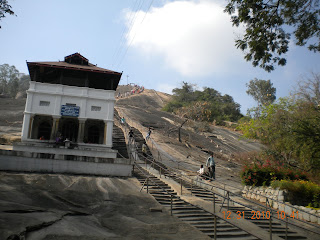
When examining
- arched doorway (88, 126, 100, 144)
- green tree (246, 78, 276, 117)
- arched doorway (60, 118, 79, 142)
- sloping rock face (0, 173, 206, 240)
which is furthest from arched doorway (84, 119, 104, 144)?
green tree (246, 78, 276, 117)

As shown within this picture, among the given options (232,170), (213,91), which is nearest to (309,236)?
(232,170)

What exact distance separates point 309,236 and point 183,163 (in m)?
12.2

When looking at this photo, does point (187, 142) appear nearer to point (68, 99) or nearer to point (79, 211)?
point (68, 99)

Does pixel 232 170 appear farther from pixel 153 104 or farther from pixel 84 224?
pixel 153 104

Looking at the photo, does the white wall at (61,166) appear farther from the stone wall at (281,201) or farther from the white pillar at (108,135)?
the stone wall at (281,201)

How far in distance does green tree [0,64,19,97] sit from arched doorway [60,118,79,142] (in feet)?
183

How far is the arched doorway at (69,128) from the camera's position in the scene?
22.8 m

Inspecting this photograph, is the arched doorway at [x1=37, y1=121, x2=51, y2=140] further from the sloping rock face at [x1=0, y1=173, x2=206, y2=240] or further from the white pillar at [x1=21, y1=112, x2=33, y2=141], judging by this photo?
the sloping rock face at [x1=0, y1=173, x2=206, y2=240]

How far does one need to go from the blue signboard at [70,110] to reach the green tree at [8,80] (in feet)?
191

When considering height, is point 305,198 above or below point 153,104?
below

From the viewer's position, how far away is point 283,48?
8953 millimetres

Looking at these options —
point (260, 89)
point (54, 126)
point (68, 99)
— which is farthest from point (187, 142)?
point (260, 89)

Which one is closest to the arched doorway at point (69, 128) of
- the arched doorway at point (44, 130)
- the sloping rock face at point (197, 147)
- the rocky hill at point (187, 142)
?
the arched doorway at point (44, 130)

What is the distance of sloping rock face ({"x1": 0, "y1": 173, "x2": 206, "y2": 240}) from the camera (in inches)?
245
